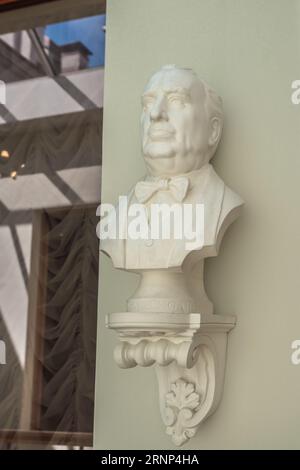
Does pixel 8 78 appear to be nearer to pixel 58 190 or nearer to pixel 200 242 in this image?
pixel 58 190

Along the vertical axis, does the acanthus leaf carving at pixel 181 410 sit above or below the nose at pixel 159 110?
A: below

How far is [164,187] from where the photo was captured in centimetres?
209

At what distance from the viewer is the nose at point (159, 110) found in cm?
205

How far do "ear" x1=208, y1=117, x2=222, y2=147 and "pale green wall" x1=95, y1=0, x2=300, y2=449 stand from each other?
132mm

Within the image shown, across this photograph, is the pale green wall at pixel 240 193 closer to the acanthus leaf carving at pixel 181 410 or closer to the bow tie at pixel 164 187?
the acanthus leaf carving at pixel 181 410

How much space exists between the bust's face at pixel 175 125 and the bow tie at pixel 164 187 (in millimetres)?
27

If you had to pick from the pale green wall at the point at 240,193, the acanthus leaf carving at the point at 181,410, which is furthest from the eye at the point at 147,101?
the acanthus leaf carving at the point at 181,410

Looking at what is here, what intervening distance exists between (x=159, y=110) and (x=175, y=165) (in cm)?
17

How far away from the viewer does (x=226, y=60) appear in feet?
7.75

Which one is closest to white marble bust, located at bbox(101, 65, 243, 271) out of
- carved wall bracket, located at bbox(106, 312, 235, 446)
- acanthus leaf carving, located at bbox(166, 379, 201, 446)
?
carved wall bracket, located at bbox(106, 312, 235, 446)

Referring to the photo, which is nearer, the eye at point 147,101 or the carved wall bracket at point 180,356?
the carved wall bracket at point 180,356

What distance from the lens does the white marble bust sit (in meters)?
2.00
